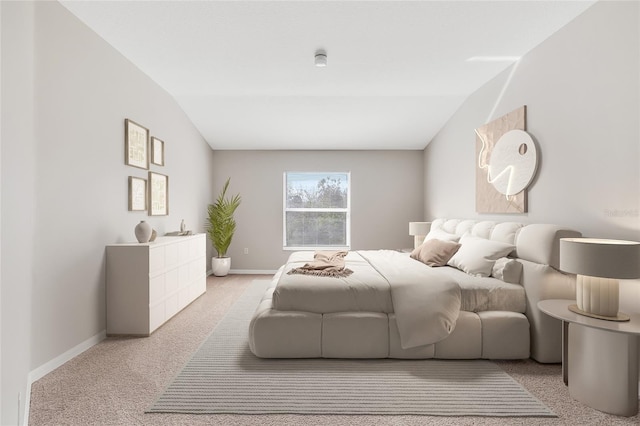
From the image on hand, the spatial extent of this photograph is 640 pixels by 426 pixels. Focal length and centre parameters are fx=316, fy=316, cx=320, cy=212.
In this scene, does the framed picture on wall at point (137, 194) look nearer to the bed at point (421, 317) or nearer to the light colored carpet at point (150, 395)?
the light colored carpet at point (150, 395)

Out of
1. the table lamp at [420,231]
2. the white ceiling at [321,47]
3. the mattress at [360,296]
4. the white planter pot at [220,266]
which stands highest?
the white ceiling at [321,47]

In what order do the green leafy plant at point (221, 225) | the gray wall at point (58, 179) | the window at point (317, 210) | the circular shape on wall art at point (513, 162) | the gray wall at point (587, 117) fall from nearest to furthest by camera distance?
the gray wall at point (58, 179)
the gray wall at point (587, 117)
the circular shape on wall art at point (513, 162)
the green leafy plant at point (221, 225)
the window at point (317, 210)

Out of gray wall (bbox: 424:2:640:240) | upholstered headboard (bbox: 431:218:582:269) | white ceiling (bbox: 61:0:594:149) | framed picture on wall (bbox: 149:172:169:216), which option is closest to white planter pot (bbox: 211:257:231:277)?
framed picture on wall (bbox: 149:172:169:216)

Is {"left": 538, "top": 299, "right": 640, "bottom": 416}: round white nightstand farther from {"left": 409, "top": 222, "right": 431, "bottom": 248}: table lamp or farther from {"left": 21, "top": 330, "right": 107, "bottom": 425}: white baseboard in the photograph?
{"left": 21, "top": 330, "right": 107, "bottom": 425}: white baseboard

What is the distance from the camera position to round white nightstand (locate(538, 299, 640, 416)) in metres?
1.70

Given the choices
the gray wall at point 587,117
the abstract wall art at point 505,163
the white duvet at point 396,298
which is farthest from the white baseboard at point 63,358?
the abstract wall art at point 505,163

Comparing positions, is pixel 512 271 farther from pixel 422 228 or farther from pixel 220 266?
pixel 220 266

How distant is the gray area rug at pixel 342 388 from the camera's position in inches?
69.7

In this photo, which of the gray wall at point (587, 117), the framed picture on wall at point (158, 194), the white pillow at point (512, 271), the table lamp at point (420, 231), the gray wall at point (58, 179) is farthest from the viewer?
the table lamp at point (420, 231)

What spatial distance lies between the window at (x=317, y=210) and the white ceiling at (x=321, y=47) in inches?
49.2

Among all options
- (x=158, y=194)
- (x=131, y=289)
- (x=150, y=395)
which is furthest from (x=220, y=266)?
(x=150, y=395)

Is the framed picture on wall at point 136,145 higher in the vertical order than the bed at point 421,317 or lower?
higher

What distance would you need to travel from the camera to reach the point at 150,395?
6.24 feet

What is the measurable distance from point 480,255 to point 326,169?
348cm
